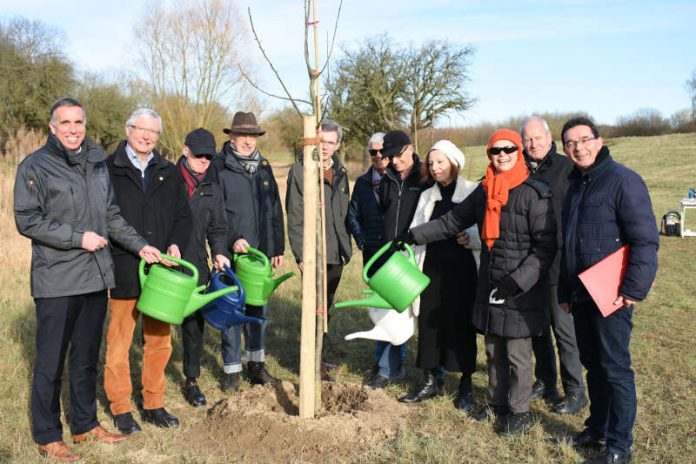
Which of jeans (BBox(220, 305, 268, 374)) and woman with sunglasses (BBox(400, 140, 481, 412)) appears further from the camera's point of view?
jeans (BBox(220, 305, 268, 374))

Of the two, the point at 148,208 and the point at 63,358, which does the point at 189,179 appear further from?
the point at 63,358

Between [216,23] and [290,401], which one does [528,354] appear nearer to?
[290,401]

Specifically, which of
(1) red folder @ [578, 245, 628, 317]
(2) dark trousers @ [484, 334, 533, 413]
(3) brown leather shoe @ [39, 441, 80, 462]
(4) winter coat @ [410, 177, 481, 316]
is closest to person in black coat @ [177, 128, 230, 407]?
(3) brown leather shoe @ [39, 441, 80, 462]

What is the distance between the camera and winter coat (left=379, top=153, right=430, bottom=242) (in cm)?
432

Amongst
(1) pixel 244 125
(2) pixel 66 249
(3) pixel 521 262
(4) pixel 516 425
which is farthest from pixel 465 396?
Result: (2) pixel 66 249

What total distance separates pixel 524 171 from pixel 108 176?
226 cm

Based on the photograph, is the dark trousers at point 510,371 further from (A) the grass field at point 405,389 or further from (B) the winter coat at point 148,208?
(B) the winter coat at point 148,208

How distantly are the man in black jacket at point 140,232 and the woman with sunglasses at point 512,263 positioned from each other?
70.2 inches

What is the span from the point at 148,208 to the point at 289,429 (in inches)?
57.9

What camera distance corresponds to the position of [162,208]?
3672 millimetres

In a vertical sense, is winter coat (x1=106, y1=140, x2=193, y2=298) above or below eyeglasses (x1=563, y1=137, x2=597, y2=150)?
below

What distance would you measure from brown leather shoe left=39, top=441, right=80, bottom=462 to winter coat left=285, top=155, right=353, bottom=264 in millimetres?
1940

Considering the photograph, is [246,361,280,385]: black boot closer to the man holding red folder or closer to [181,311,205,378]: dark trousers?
[181,311,205,378]: dark trousers

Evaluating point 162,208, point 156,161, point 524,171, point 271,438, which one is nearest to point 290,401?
point 271,438
